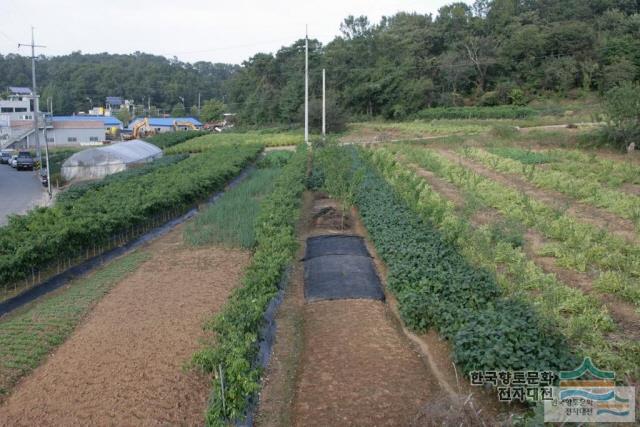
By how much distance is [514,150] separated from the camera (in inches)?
1046

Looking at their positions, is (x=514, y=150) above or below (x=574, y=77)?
below

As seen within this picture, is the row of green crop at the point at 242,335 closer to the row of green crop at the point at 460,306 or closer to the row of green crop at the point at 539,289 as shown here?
the row of green crop at the point at 460,306

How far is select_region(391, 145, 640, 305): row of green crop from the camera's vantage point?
28.1 feet

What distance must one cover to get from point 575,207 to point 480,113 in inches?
1260

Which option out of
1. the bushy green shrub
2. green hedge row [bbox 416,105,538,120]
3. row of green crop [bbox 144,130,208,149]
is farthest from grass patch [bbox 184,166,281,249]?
green hedge row [bbox 416,105,538,120]

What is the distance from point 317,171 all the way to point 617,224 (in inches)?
460

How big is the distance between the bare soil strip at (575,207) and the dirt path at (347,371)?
260 inches

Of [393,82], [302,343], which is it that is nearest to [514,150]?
[302,343]

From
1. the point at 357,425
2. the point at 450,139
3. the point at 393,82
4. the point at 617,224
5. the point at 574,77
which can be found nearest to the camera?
the point at 357,425

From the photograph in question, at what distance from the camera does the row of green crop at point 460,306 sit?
5.73m

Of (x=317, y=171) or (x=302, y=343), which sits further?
(x=317, y=171)

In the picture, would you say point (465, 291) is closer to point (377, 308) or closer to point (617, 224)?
point (377, 308)

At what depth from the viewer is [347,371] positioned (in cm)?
654

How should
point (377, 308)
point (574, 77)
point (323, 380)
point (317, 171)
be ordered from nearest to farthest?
point (323, 380) < point (377, 308) < point (317, 171) < point (574, 77)
